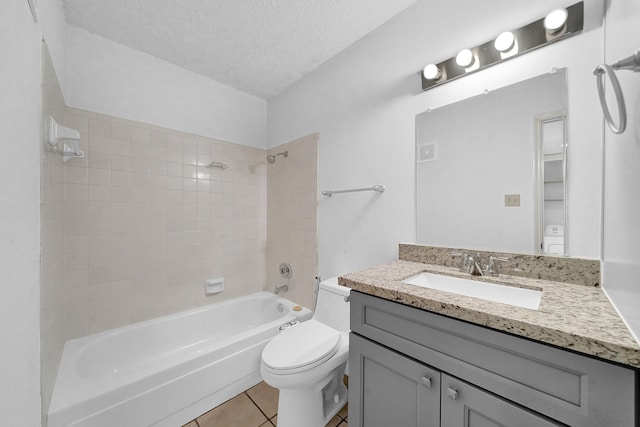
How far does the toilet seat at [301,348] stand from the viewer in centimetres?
117

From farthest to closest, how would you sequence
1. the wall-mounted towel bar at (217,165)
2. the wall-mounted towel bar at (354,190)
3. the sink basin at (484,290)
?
the wall-mounted towel bar at (217,165) < the wall-mounted towel bar at (354,190) < the sink basin at (484,290)

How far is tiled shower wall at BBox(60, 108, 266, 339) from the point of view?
1.61m

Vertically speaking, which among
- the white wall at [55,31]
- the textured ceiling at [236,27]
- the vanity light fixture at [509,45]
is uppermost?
the textured ceiling at [236,27]

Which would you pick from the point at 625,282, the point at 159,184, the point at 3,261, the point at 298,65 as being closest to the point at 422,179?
the point at 625,282

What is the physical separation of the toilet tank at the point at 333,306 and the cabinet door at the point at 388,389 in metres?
0.50

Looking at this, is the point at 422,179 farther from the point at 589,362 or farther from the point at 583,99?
the point at 589,362

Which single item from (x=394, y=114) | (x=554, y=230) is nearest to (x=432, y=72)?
(x=394, y=114)

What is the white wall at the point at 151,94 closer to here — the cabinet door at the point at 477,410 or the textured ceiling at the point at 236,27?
the textured ceiling at the point at 236,27

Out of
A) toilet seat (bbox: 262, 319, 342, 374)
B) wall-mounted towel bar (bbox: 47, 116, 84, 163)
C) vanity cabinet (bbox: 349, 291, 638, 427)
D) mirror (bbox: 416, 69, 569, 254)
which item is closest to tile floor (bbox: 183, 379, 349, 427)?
toilet seat (bbox: 262, 319, 342, 374)

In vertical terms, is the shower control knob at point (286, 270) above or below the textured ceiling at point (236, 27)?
below

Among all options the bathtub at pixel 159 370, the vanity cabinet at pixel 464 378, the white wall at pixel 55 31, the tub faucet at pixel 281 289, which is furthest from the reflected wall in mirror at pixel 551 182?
the white wall at pixel 55 31

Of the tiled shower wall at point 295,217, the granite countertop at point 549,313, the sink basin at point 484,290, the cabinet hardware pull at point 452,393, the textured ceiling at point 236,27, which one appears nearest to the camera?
the granite countertop at point 549,313

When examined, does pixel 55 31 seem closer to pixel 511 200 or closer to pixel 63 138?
pixel 63 138

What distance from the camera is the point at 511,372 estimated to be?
616mm
